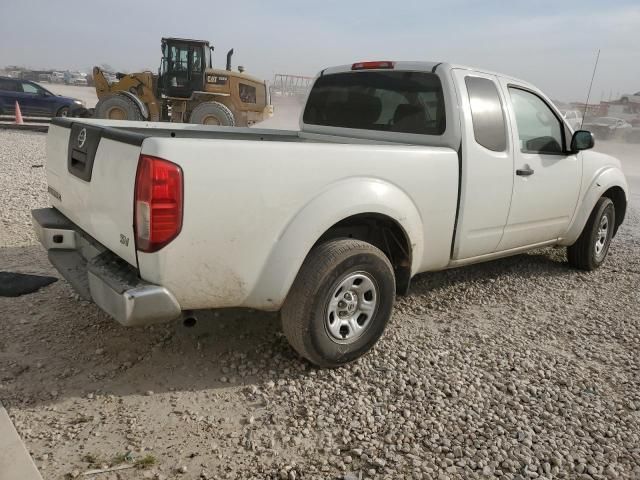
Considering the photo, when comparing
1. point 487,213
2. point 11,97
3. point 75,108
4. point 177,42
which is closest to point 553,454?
point 487,213

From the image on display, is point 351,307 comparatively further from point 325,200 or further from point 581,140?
point 581,140

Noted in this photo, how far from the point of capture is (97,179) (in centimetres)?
280

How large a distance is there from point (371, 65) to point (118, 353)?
295 centimetres

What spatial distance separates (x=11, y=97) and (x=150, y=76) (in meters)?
6.27

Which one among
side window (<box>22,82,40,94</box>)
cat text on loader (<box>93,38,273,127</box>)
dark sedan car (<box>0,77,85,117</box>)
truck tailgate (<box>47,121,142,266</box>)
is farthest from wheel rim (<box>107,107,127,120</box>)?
truck tailgate (<box>47,121,142,266</box>)

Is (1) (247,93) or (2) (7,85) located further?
(2) (7,85)

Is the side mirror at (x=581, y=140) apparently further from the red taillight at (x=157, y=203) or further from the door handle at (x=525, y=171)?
the red taillight at (x=157, y=203)

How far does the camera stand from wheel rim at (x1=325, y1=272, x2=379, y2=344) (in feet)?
10.2

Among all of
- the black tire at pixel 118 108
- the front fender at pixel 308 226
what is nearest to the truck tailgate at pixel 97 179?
the front fender at pixel 308 226

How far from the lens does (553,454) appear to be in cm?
257

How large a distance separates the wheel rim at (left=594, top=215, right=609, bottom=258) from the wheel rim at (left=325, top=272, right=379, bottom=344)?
342 centimetres

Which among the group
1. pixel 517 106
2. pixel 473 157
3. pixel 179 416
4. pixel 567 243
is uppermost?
pixel 517 106

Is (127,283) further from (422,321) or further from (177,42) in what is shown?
(177,42)

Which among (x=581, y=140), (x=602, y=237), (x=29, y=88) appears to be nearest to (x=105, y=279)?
(x=581, y=140)
